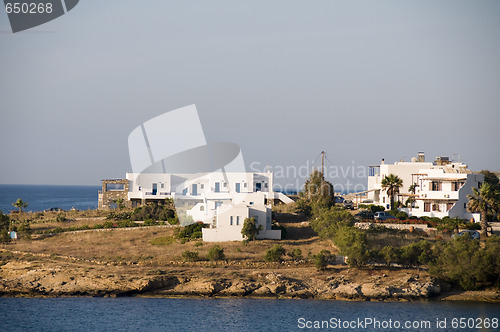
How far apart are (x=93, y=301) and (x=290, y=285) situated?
13.7 meters

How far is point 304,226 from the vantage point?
214 ft

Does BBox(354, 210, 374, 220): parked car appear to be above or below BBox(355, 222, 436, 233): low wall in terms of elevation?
above

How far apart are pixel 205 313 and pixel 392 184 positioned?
35.6 meters

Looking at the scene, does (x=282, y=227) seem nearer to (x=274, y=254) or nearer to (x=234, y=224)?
(x=234, y=224)

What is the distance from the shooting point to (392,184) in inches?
2911

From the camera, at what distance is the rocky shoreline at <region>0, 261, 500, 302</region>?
1901 inches

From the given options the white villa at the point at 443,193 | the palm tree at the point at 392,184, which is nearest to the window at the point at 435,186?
the white villa at the point at 443,193

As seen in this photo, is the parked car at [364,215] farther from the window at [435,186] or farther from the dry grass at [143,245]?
the window at [435,186]

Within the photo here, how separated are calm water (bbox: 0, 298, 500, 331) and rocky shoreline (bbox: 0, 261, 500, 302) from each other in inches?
37.8

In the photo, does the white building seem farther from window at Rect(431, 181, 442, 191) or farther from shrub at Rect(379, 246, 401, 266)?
window at Rect(431, 181, 442, 191)

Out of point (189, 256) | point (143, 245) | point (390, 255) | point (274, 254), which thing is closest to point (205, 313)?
point (189, 256)

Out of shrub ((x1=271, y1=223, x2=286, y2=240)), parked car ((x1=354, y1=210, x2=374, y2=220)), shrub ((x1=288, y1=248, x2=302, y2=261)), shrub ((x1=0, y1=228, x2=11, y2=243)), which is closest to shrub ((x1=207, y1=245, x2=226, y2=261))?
shrub ((x1=288, y1=248, x2=302, y2=261))

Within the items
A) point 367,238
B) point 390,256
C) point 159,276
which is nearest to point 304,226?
point 367,238

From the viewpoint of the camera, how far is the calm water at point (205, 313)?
41875mm
